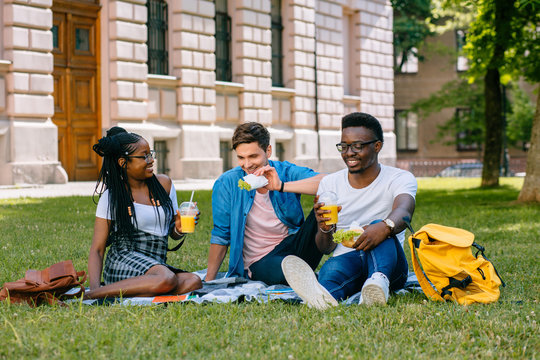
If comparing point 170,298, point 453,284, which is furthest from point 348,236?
point 170,298

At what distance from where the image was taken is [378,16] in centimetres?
2783

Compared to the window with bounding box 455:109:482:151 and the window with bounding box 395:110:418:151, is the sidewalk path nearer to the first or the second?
the window with bounding box 455:109:482:151

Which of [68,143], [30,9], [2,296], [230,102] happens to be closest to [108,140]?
[2,296]

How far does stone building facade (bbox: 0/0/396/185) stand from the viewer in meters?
16.6

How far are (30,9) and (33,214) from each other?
21.6 ft

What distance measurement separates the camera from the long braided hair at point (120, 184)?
6.04m

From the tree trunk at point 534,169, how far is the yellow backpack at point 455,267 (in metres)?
9.64

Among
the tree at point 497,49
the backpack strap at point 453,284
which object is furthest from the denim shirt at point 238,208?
the tree at point 497,49

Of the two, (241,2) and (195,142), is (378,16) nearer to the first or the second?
(241,2)

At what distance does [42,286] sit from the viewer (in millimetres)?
5438

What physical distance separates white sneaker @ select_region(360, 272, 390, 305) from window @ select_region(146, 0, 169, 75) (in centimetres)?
1546

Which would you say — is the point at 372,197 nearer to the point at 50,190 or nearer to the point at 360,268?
the point at 360,268

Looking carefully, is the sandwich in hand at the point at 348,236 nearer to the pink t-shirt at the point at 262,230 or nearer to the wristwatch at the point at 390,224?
the wristwatch at the point at 390,224

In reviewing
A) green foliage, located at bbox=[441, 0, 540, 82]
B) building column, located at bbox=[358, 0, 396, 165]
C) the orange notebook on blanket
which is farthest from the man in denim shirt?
building column, located at bbox=[358, 0, 396, 165]
